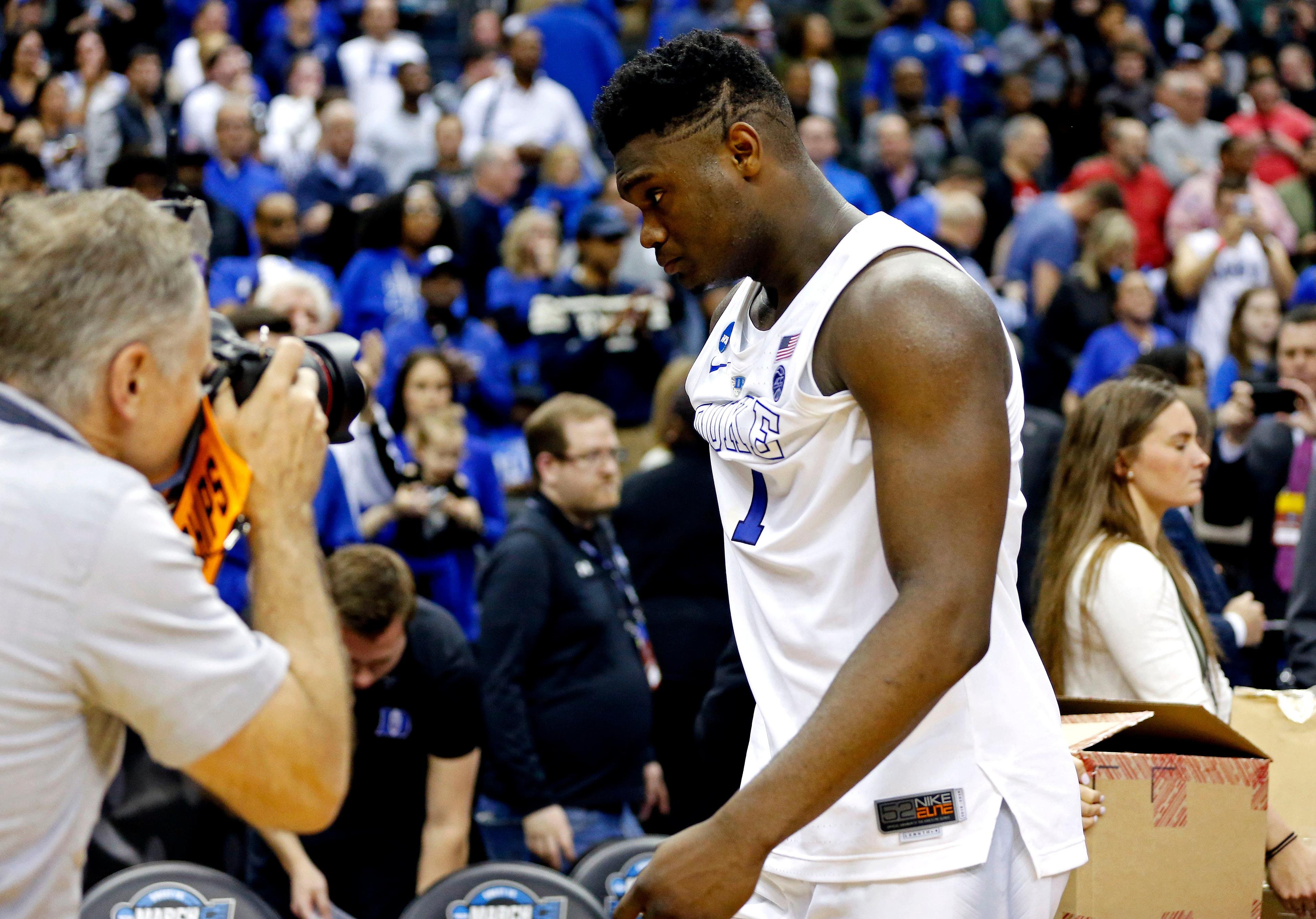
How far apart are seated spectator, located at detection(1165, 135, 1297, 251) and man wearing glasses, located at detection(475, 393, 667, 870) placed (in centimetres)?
698

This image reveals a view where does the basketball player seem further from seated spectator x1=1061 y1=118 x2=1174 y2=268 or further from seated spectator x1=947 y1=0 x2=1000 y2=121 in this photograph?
seated spectator x1=947 y1=0 x2=1000 y2=121

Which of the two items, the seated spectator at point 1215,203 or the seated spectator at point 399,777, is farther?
the seated spectator at point 1215,203


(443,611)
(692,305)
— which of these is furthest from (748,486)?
(692,305)

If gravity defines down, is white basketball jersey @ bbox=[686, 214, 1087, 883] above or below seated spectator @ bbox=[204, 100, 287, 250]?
above

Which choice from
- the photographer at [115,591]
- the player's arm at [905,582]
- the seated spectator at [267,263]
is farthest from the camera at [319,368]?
the seated spectator at [267,263]

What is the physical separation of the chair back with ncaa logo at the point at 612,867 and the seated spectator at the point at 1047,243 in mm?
5892

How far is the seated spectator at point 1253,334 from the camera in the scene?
Answer: 7.64m

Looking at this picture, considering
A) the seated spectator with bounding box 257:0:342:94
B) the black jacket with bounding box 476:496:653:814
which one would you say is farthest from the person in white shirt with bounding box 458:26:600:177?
the black jacket with bounding box 476:496:653:814

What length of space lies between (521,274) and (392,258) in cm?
75

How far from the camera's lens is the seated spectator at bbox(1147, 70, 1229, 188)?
1237cm

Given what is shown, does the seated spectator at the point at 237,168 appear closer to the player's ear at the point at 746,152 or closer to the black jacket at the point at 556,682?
the black jacket at the point at 556,682

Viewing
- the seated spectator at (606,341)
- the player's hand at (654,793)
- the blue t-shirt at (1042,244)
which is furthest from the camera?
the blue t-shirt at (1042,244)

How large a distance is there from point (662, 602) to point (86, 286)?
155 inches

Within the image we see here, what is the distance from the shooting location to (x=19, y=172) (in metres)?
7.25
